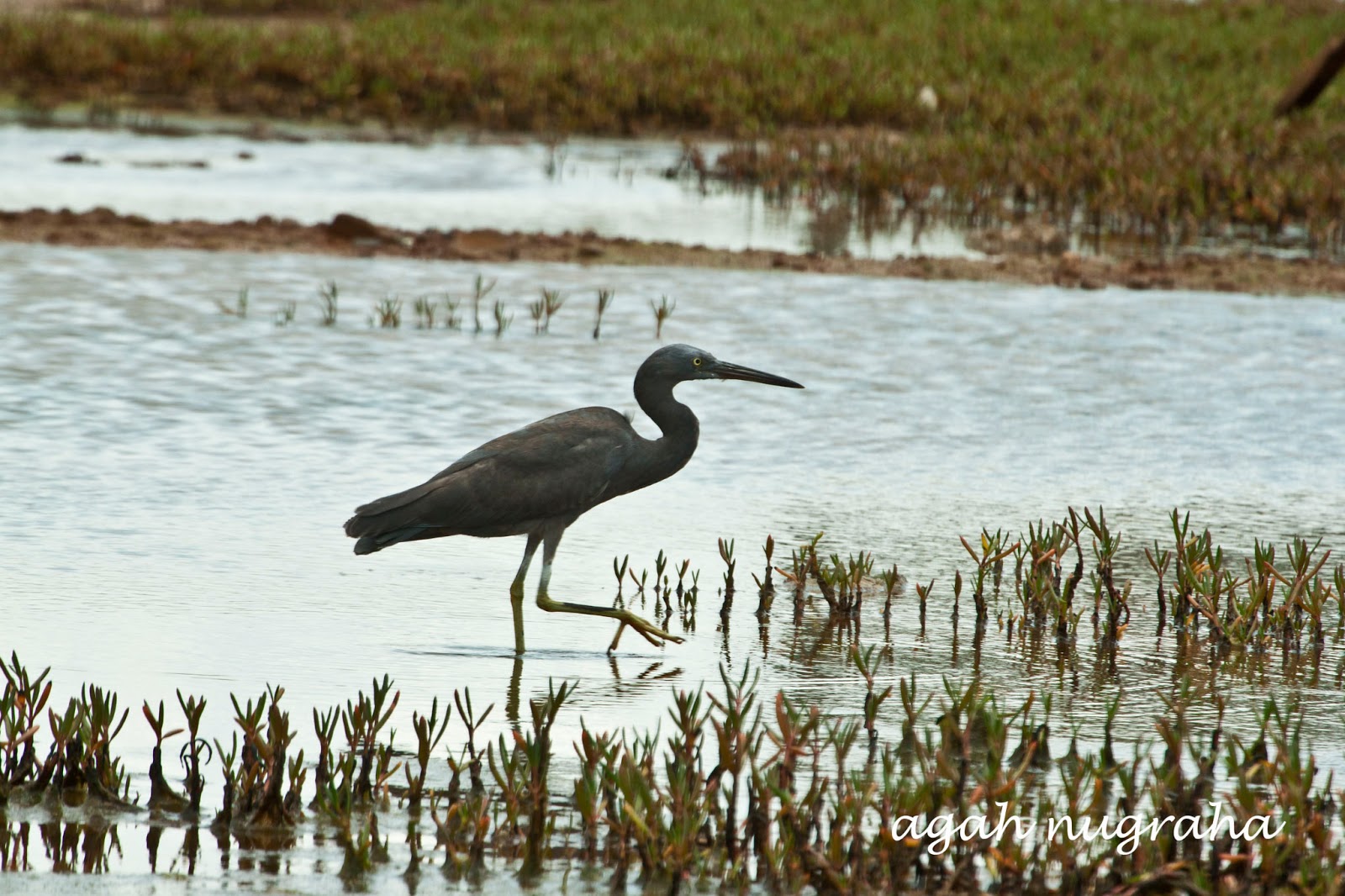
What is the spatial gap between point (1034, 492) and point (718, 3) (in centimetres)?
2599

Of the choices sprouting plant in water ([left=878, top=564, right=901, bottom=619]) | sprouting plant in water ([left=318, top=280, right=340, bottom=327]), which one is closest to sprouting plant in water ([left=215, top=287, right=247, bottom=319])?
sprouting plant in water ([left=318, top=280, right=340, bottom=327])

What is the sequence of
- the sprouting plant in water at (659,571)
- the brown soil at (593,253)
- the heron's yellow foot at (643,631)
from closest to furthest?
the heron's yellow foot at (643,631) → the sprouting plant in water at (659,571) → the brown soil at (593,253)

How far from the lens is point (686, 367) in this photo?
22.0ft

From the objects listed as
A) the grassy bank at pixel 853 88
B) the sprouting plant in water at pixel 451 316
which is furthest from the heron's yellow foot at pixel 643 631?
the grassy bank at pixel 853 88

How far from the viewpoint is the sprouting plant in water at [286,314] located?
1162cm

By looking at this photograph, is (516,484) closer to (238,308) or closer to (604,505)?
(604,505)

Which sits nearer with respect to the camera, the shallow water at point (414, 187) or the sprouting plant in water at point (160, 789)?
the sprouting plant in water at point (160, 789)

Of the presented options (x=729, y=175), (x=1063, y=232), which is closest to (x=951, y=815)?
(x=1063, y=232)

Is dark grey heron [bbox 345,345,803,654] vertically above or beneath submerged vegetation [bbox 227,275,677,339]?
beneath

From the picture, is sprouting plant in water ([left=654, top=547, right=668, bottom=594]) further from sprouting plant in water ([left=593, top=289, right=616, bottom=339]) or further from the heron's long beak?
sprouting plant in water ([left=593, top=289, right=616, bottom=339])

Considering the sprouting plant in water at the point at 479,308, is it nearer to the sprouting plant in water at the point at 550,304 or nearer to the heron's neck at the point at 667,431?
the sprouting plant in water at the point at 550,304

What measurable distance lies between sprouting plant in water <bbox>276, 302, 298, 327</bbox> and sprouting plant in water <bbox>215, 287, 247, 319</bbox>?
22 cm

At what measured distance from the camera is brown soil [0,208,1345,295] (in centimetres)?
1432

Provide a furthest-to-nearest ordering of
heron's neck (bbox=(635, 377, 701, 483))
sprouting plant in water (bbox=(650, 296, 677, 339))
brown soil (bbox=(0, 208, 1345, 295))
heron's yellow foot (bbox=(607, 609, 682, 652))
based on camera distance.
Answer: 1. brown soil (bbox=(0, 208, 1345, 295))
2. sprouting plant in water (bbox=(650, 296, 677, 339))
3. heron's neck (bbox=(635, 377, 701, 483))
4. heron's yellow foot (bbox=(607, 609, 682, 652))
